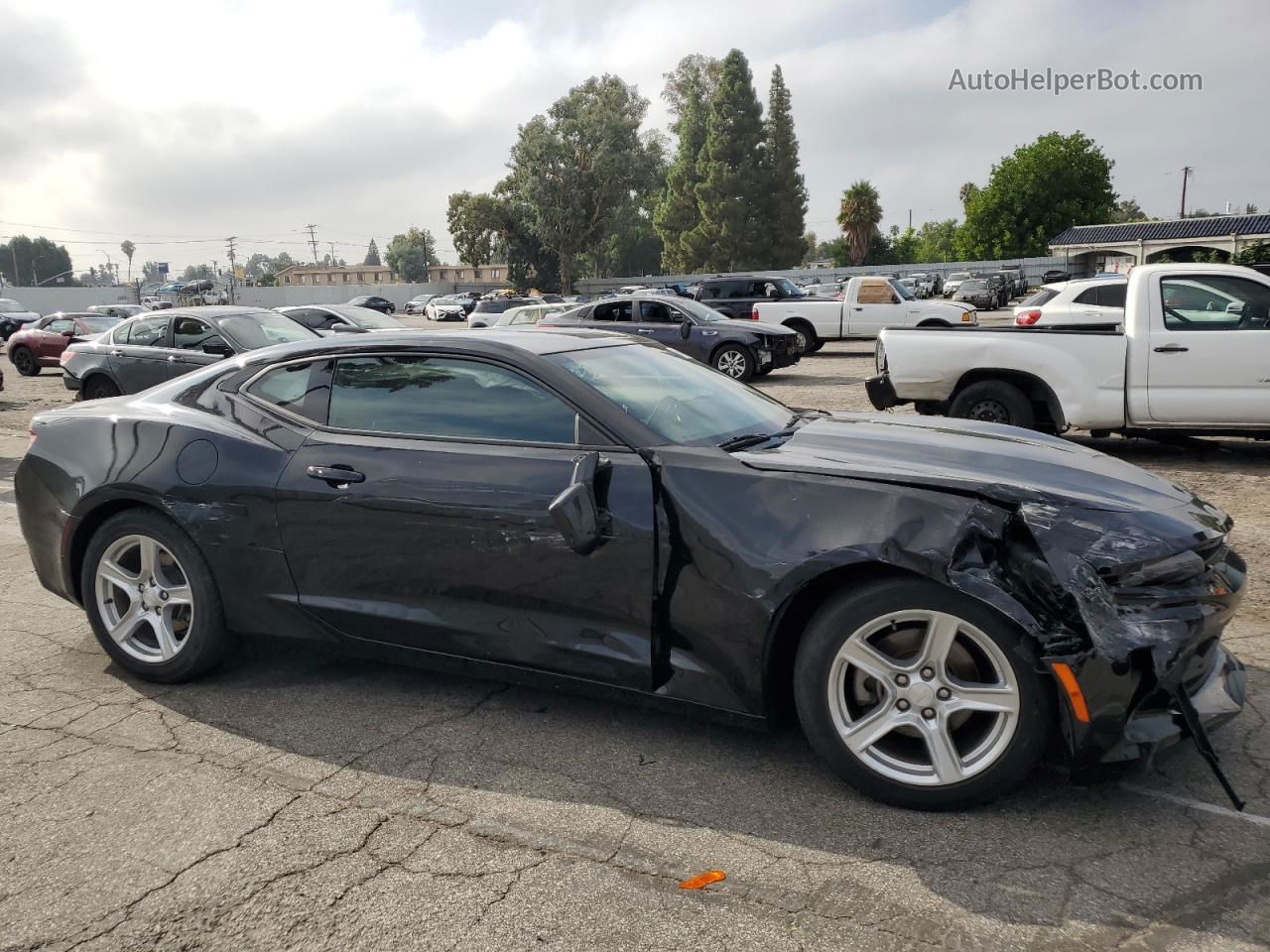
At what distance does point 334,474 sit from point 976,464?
234 cm

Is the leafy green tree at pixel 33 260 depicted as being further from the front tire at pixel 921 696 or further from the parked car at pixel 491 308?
the front tire at pixel 921 696

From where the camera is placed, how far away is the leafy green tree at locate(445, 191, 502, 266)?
74562 mm

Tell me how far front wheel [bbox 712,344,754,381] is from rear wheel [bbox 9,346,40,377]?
1625 cm

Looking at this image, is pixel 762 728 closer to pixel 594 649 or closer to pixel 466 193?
pixel 594 649

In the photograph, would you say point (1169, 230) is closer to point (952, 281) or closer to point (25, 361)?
point (952, 281)

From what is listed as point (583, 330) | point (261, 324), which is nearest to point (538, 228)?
point (261, 324)

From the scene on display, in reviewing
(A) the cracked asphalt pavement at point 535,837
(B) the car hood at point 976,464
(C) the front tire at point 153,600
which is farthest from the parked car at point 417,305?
(B) the car hood at point 976,464

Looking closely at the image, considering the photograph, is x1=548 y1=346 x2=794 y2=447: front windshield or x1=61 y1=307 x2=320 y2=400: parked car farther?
x1=61 y1=307 x2=320 y2=400: parked car

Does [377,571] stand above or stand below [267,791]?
above

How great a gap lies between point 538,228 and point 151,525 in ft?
208

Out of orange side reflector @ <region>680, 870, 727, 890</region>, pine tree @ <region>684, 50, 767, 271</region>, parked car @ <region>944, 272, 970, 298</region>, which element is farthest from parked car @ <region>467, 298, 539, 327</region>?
pine tree @ <region>684, 50, 767, 271</region>

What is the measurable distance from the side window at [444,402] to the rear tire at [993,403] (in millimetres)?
6444

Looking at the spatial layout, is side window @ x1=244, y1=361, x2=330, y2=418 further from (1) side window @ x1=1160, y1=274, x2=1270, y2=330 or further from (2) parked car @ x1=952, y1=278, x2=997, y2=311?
(2) parked car @ x1=952, y1=278, x2=997, y2=311

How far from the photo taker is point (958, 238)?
3172 inches
